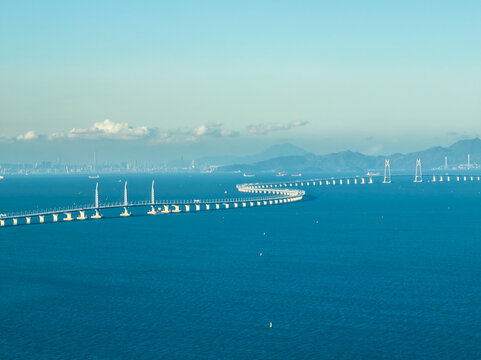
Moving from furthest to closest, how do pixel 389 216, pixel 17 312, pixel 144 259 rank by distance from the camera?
pixel 389 216 → pixel 144 259 → pixel 17 312

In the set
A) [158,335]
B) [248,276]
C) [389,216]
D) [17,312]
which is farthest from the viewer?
[389,216]

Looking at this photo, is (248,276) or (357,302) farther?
(248,276)

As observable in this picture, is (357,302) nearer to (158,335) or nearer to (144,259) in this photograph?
(158,335)

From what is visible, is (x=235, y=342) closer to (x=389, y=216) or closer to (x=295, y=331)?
(x=295, y=331)

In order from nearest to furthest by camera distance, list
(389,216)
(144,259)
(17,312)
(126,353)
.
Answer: (126,353), (17,312), (144,259), (389,216)

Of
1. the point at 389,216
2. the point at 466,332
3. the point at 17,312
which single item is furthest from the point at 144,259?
the point at 389,216

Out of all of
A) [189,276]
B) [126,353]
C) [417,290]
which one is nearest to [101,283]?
[189,276]
